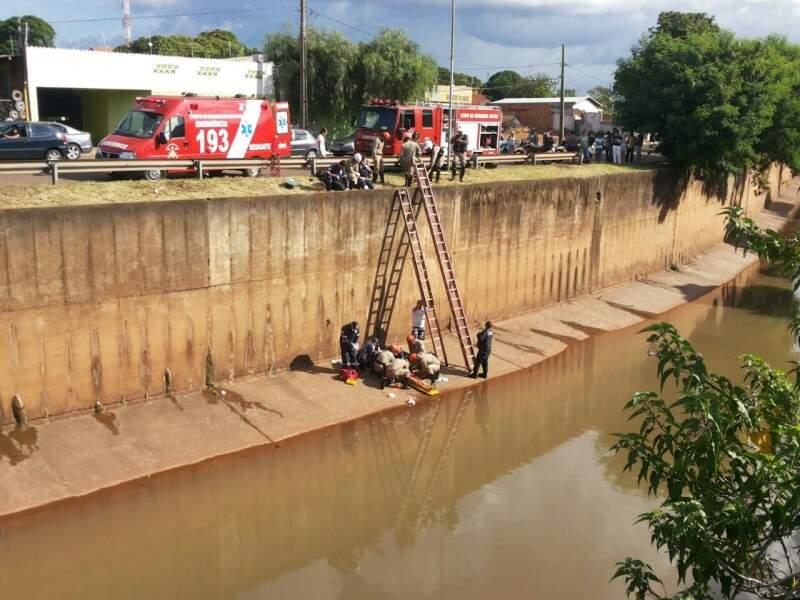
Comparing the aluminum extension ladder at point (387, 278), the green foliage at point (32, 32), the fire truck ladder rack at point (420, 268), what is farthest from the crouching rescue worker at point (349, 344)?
the green foliage at point (32, 32)

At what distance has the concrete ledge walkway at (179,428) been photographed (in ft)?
38.6

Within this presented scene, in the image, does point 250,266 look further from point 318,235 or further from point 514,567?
point 514,567

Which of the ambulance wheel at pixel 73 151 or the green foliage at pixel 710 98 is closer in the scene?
the ambulance wheel at pixel 73 151

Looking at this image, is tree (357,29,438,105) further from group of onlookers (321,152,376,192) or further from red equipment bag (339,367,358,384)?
red equipment bag (339,367,358,384)

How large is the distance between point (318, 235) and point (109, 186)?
4.25 m

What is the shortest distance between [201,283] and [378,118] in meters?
13.5

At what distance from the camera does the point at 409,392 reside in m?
16.6

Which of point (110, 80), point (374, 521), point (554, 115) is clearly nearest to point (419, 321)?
point (374, 521)

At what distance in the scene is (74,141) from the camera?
83.8 feet

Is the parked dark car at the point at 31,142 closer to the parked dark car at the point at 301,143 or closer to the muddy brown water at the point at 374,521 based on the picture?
the parked dark car at the point at 301,143

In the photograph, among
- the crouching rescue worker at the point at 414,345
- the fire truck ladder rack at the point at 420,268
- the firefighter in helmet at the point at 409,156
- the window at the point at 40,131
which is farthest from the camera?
the window at the point at 40,131

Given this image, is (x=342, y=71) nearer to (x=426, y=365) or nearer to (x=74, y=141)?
(x=74, y=141)

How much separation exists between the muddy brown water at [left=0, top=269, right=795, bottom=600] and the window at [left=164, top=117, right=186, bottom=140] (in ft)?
29.2

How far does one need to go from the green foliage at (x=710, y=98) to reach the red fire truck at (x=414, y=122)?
6.36 metres
